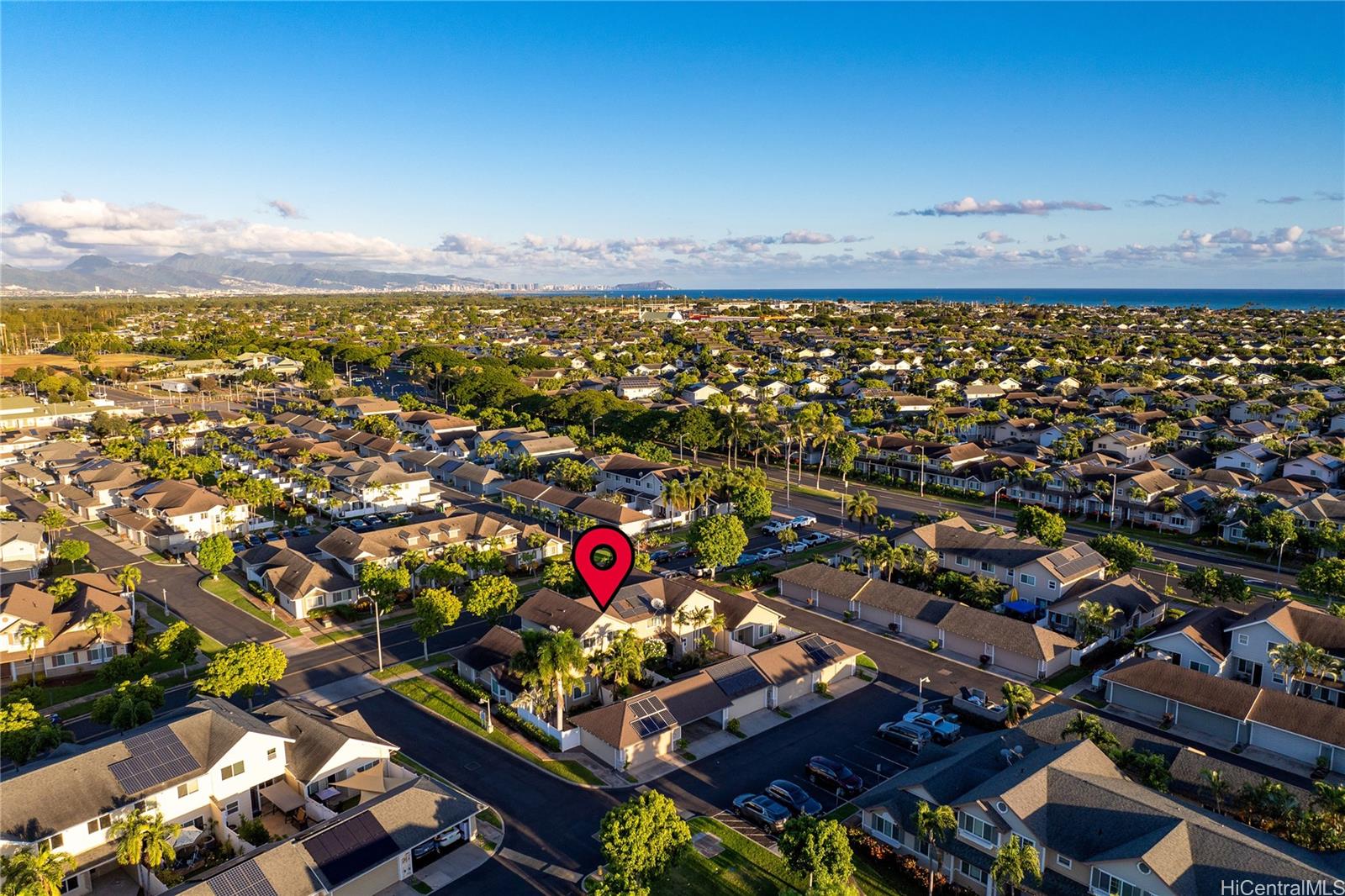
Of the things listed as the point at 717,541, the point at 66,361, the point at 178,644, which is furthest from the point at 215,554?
A: the point at 66,361

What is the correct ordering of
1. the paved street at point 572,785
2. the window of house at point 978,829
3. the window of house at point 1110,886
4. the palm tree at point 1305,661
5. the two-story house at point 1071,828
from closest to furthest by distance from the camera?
1. the two-story house at point 1071,828
2. the window of house at point 1110,886
3. the window of house at point 978,829
4. the paved street at point 572,785
5. the palm tree at point 1305,661

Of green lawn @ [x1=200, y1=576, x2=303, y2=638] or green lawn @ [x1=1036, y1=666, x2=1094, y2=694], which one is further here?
green lawn @ [x1=200, y1=576, x2=303, y2=638]

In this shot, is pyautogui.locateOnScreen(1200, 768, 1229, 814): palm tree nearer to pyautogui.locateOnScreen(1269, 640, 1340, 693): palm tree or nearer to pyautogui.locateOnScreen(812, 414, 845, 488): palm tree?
pyautogui.locateOnScreen(1269, 640, 1340, 693): palm tree

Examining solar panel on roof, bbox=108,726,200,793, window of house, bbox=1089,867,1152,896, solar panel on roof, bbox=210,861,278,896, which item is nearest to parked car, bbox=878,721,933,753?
window of house, bbox=1089,867,1152,896

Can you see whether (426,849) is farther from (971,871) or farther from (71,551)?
(71,551)

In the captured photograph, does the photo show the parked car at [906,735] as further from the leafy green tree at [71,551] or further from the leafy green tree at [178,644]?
the leafy green tree at [71,551]

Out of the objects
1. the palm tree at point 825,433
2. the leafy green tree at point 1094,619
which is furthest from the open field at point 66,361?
the leafy green tree at point 1094,619
